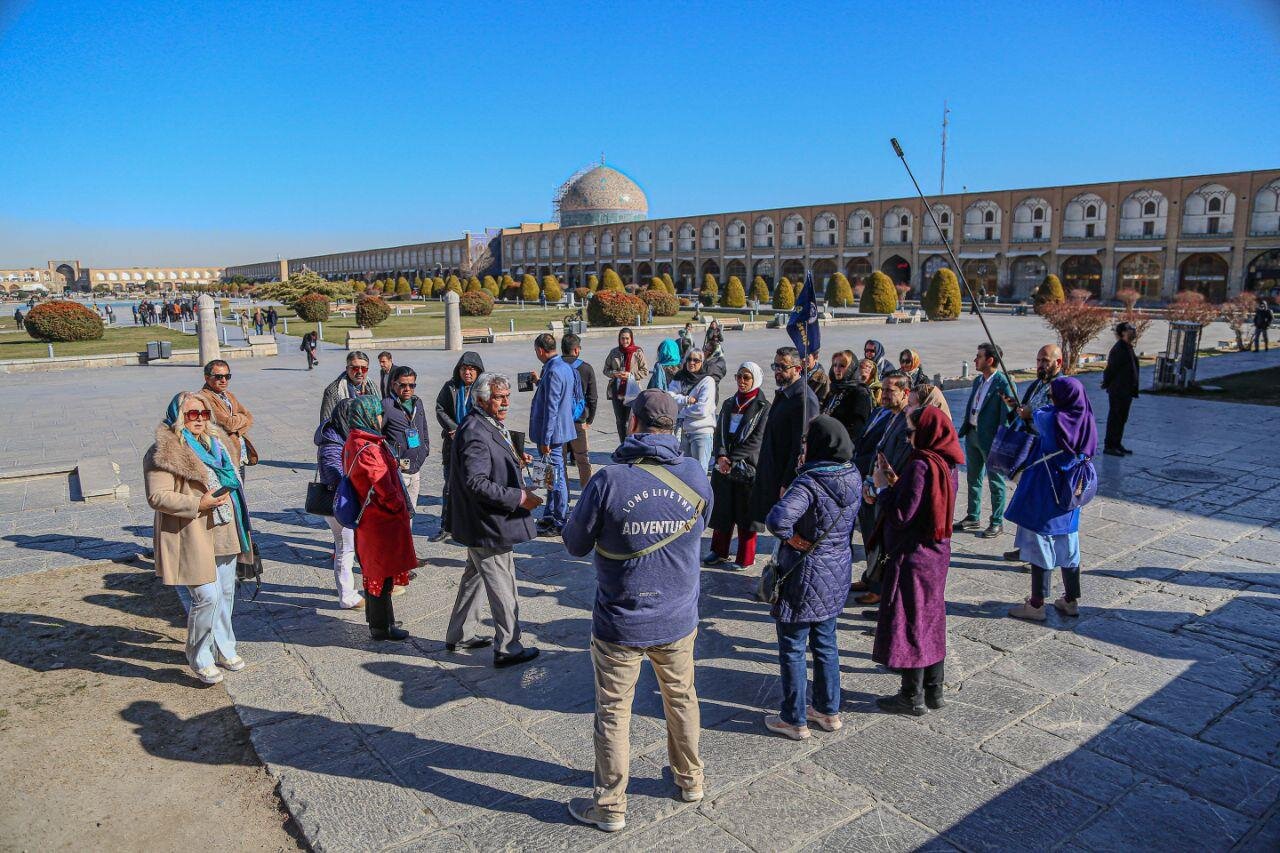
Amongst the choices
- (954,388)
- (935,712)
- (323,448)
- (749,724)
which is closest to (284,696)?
(323,448)

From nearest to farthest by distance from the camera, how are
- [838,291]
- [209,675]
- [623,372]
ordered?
[209,675] < [623,372] < [838,291]

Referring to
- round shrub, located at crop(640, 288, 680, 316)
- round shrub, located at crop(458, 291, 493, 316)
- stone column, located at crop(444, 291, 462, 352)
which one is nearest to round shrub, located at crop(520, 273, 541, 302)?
round shrub, located at crop(458, 291, 493, 316)

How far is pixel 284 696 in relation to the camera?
11.9 ft

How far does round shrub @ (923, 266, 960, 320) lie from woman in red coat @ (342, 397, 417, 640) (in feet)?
107

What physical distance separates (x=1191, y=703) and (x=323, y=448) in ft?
13.9

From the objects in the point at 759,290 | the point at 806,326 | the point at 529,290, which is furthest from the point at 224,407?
the point at 529,290

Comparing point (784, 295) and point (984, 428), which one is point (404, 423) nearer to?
point (984, 428)

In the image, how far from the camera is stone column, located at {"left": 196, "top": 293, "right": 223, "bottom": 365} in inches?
677

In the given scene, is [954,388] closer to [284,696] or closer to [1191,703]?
[1191,703]

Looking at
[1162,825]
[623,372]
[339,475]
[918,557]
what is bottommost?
[1162,825]

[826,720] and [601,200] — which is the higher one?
[601,200]

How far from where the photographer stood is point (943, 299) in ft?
110

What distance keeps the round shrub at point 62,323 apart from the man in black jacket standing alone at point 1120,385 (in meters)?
26.0

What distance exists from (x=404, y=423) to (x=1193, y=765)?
161 inches
